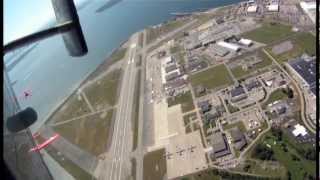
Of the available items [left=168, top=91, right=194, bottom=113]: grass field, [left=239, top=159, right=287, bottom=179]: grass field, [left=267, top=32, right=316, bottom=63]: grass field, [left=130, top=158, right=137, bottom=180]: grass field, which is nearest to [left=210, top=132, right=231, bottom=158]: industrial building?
[left=239, top=159, right=287, bottom=179]: grass field

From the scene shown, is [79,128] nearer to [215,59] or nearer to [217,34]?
[215,59]

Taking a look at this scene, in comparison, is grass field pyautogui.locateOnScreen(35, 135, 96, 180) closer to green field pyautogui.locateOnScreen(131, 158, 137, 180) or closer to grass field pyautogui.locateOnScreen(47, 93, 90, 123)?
green field pyautogui.locateOnScreen(131, 158, 137, 180)

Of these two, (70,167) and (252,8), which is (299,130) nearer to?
(70,167)

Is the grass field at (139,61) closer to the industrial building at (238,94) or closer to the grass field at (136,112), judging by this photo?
the grass field at (136,112)

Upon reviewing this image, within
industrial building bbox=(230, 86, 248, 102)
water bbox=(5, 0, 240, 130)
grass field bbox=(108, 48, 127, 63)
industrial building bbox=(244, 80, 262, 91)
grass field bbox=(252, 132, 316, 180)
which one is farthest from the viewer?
grass field bbox=(108, 48, 127, 63)

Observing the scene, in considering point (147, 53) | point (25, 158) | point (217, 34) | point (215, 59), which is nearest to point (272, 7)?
point (217, 34)
